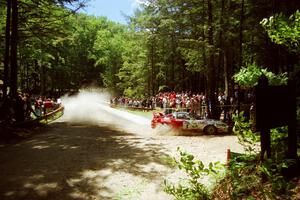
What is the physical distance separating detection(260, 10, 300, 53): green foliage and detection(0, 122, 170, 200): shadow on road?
5.27 meters

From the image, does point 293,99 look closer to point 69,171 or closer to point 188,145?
point 69,171

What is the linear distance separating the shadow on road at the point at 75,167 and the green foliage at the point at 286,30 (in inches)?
208

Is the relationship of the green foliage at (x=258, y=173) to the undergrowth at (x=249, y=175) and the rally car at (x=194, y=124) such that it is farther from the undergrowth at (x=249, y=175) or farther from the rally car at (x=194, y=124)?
the rally car at (x=194, y=124)

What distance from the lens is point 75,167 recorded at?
11.1 meters

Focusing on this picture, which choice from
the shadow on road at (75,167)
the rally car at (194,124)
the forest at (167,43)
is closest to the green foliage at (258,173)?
the forest at (167,43)

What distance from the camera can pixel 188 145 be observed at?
15781 mm

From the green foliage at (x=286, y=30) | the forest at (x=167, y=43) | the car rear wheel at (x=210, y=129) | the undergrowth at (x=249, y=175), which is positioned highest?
the forest at (x=167, y=43)

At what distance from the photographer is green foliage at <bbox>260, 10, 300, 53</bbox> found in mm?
4789

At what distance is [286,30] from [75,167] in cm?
799

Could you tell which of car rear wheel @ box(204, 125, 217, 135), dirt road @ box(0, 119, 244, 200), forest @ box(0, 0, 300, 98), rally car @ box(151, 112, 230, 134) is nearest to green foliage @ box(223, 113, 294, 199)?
forest @ box(0, 0, 300, 98)

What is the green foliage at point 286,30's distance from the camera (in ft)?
15.7

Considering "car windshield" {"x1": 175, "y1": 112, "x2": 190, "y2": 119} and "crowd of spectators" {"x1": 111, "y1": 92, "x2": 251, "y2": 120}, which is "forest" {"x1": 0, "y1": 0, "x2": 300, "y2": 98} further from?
"car windshield" {"x1": 175, "y1": 112, "x2": 190, "y2": 119}

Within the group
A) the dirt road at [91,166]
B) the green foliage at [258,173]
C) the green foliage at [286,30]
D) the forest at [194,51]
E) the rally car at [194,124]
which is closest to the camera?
the green foliage at [286,30]

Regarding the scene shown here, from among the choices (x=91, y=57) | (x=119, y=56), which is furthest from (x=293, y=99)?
(x=91, y=57)
